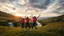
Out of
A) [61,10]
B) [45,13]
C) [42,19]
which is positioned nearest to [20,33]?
[42,19]

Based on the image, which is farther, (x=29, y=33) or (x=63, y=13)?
(x=63, y=13)

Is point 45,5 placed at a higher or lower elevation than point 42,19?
higher

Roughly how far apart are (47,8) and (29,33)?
934 centimetres

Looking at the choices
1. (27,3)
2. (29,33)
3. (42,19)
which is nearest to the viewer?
(29,33)

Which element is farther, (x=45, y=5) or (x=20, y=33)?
(x=45, y=5)

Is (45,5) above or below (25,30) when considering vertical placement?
above

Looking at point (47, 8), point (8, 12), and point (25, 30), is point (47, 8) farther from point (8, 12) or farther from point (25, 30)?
point (25, 30)

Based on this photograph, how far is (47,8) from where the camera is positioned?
29.1m

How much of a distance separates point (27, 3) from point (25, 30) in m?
7.81

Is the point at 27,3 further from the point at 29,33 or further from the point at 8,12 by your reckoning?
the point at 29,33

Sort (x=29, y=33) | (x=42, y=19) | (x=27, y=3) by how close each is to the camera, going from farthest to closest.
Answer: (x=27, y=3) → (x=42, y=19) → (x=29, y=33)

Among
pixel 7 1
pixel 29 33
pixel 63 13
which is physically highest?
pixel 7 1

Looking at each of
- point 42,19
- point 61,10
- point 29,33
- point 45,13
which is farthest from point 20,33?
point 61,10

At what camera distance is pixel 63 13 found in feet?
95.0
